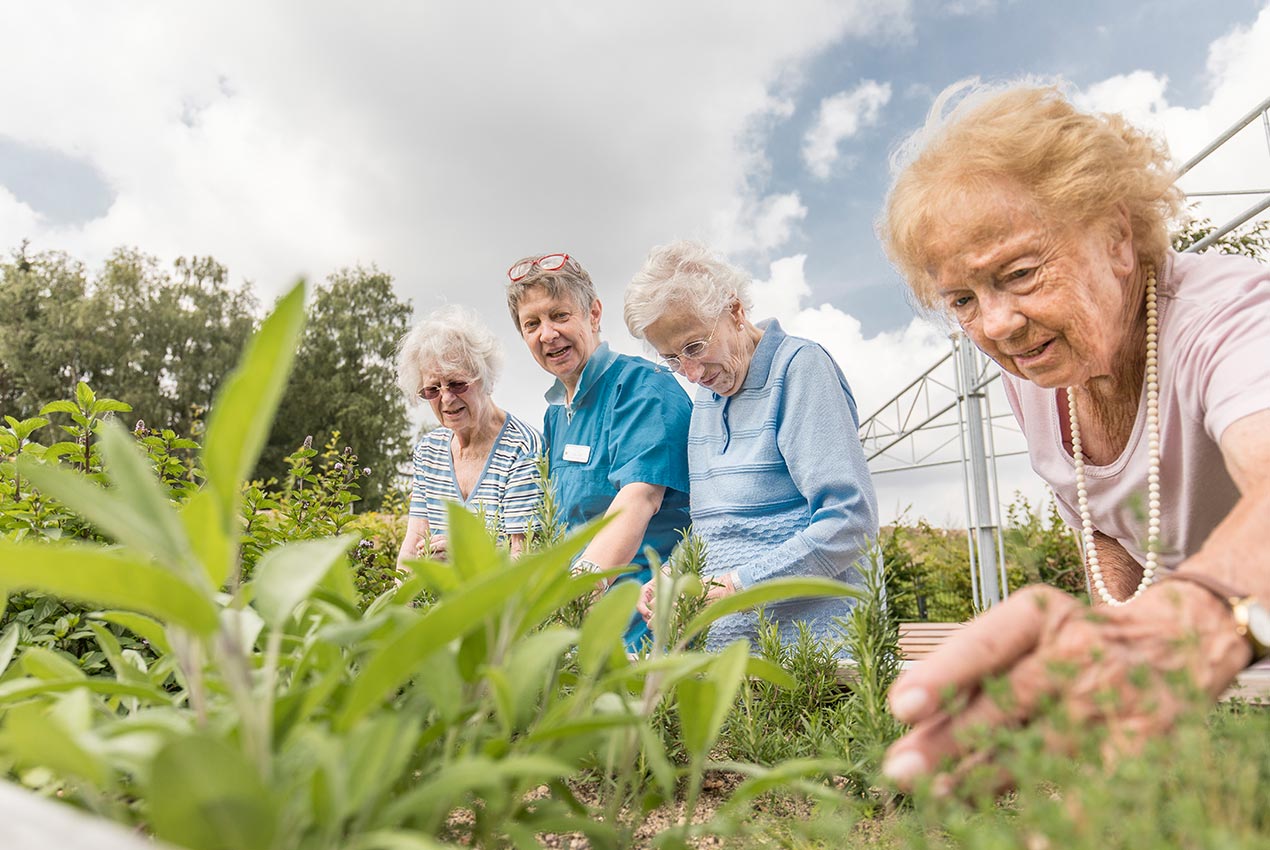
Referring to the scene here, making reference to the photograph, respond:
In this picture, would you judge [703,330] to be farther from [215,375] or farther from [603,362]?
[215,375]

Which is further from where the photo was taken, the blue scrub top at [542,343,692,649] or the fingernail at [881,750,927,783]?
the blue scrub top at [542,343,692,649]

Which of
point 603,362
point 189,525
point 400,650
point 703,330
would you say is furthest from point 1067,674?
point 603,362

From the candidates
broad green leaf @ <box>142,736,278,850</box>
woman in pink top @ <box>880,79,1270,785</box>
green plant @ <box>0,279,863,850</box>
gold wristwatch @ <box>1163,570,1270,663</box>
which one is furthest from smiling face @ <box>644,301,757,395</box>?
broad green leaf @ <box>142,736,278,850</box>

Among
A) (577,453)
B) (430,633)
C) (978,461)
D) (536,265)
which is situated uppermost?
(978,461)

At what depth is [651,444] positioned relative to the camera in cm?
295

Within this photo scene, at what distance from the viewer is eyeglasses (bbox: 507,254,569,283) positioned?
3562mm

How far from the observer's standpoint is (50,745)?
62 centimetres

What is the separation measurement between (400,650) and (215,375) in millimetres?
33210

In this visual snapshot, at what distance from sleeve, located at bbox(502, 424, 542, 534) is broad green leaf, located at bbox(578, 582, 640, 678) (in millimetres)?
2343

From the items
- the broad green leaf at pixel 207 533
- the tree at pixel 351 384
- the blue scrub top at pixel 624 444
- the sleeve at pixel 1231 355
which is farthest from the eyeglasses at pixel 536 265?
the tree at pixel 351 384

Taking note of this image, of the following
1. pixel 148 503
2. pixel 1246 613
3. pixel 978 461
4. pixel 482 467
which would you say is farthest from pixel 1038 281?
pixel 978 461

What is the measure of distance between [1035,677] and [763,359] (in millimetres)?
2220

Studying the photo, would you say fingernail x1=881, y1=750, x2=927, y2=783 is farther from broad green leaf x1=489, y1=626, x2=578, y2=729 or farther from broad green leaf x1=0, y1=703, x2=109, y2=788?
broad green leaf x1=0, y1=703, x2=109, y2=788

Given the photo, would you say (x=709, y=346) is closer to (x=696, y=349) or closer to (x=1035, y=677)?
(x=696, y=349)
